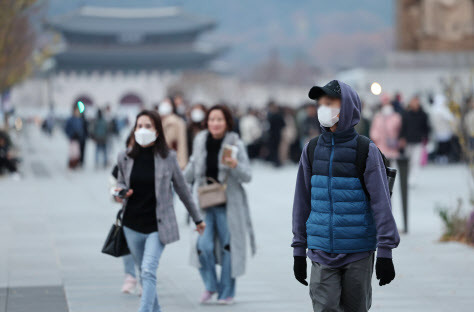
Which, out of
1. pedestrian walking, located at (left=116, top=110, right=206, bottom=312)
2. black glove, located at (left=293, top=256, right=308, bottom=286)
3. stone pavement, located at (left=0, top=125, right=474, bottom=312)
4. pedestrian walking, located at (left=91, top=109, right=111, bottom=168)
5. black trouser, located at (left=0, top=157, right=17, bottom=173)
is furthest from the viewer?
pedestrian walking, located at (left=91, top=109, right=111, bottom=168)

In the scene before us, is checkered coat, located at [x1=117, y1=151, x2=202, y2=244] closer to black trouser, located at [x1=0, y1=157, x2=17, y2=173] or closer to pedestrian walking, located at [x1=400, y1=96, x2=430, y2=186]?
pedestrian walking, located at [x1=400, y1=96, x2=430, y2=186]

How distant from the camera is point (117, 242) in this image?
25.2ft

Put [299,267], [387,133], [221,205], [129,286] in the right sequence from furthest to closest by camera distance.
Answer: [387,133] → [129,286] → [221,205] → [299,267]

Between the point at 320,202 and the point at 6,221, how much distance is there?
9.51m

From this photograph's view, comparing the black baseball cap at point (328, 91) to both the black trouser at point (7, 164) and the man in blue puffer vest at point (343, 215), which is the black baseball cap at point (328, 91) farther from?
the black trouser at point (7, 164)

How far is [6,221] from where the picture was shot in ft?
47.3

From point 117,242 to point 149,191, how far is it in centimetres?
47

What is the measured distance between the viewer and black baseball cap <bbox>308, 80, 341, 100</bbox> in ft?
17.9

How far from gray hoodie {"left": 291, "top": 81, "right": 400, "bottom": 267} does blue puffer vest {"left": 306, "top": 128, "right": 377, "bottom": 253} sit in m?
0.04

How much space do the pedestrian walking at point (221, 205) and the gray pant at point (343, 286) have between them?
2912 millimetres

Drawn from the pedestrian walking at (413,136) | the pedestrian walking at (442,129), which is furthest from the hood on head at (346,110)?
the pedestrian walking at (442,129)

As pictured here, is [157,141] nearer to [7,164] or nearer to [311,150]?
[311,150]

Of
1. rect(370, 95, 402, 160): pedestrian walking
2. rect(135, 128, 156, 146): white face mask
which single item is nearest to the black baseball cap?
rect(135, 128, 156, 146): white face mask

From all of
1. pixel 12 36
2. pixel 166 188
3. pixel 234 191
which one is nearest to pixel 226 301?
pixel 234 191
